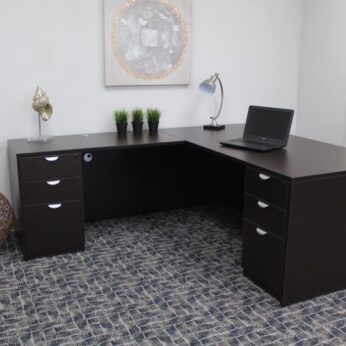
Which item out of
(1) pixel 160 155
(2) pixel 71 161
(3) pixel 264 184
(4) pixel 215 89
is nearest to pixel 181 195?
(1) pixel 160 155

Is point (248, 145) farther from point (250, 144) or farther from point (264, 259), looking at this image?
point (264, 259)

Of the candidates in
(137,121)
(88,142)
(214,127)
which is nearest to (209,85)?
(214,127)

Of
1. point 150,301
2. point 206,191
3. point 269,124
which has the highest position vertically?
point 269,124

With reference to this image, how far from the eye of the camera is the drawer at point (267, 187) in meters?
2.23

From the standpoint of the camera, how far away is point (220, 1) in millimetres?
3727

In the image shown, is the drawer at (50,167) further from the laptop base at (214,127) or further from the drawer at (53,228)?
the laptop base at (214,127)

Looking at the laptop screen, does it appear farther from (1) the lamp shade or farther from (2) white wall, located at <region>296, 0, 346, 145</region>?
(2) white wall, located at <region>296, 0, 346, 145</region>

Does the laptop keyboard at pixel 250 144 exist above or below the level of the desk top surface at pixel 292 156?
above

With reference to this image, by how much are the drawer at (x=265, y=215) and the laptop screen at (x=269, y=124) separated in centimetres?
55

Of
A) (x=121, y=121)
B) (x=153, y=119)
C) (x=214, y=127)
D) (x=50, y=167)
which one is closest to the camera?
(x=50, y=167)

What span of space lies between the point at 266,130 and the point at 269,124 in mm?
42

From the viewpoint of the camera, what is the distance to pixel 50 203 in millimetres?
2838

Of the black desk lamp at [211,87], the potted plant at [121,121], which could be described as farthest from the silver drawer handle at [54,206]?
A: the black desk lamp at [211,87]

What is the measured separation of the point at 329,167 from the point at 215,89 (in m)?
1.67
